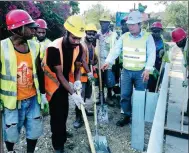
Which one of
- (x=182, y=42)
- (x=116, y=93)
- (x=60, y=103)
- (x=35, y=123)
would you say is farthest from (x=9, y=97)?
(x=116, y=93)

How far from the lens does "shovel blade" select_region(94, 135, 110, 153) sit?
3.65 meters

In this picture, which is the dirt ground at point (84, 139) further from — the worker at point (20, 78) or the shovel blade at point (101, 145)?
the worker at point (20, 78)

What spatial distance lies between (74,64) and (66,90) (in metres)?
0.40

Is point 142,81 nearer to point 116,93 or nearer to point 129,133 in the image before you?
point 129,133

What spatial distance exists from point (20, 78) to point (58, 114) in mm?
753

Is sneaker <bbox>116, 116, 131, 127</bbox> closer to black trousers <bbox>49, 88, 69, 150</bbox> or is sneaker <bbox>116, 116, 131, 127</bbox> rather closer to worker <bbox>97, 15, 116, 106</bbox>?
worker <bbox>97, 15, 116, 106</bbox>

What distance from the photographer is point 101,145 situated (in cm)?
375

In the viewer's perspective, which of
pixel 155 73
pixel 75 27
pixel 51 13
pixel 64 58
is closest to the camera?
pixel 75 27

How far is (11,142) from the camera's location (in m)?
2.94

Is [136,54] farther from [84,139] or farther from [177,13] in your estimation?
[177,13]

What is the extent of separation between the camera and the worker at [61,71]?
3.12 meters

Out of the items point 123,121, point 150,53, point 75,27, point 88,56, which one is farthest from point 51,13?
point 75,27

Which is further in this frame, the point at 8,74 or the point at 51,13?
the point at 51,13

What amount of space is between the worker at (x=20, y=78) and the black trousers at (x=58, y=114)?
29 cm
